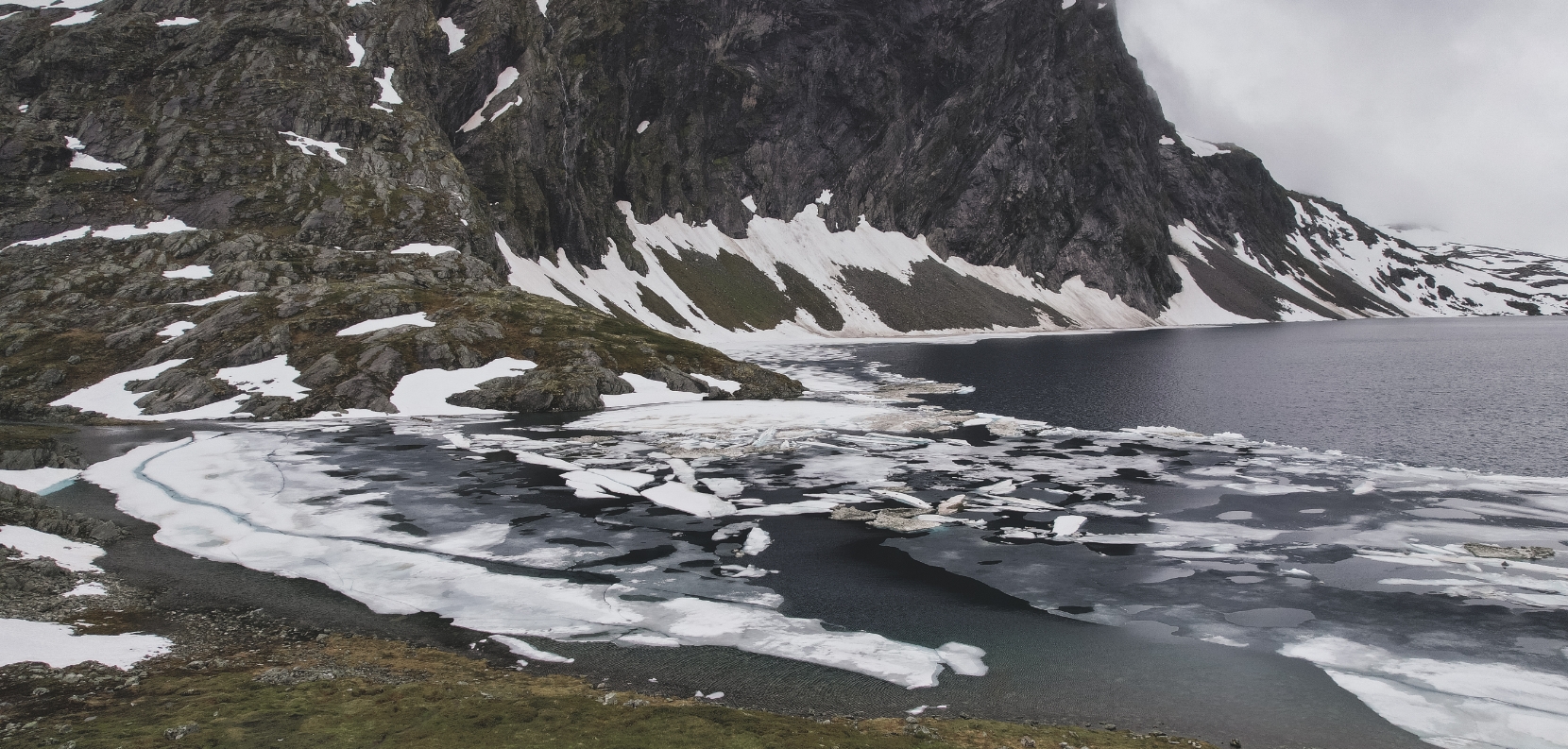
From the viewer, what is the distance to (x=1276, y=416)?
6122 cm

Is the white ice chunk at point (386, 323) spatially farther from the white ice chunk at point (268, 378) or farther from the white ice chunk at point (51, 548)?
the white ice chunk at point (51, 548)

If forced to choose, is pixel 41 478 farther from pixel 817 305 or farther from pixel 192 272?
pixel 817 305

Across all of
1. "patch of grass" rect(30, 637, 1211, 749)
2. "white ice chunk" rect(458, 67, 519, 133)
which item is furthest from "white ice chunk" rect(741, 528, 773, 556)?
"white ice chunk" rect(458, 67, 519, 133)

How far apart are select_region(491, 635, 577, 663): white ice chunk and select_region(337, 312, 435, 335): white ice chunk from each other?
6322cm

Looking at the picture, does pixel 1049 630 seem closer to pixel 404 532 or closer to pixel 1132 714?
pixel 1132 714

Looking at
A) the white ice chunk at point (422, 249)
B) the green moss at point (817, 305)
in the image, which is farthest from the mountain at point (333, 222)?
the green moss at point (817, 305)

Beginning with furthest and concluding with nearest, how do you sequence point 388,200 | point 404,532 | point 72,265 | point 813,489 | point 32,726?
point 388,200 → point 72,265 → point 813,489 → point 404,532 → point 32,726

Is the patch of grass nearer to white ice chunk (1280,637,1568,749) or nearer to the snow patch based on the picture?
white ice chunk (1280,637,1568,749)

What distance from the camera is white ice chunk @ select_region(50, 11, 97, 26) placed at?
120500 mm

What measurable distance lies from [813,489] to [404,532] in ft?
59.5

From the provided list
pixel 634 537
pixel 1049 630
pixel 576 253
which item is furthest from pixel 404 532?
pixel 576 253

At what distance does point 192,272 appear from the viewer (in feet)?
284

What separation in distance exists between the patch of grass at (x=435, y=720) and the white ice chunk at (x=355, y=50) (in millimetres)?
135046

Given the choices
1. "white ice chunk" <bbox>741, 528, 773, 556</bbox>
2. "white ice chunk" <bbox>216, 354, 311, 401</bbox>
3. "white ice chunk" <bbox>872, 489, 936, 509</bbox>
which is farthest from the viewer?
"white ice chunk" <bbox>216, 354, 311, 401</bbox>
